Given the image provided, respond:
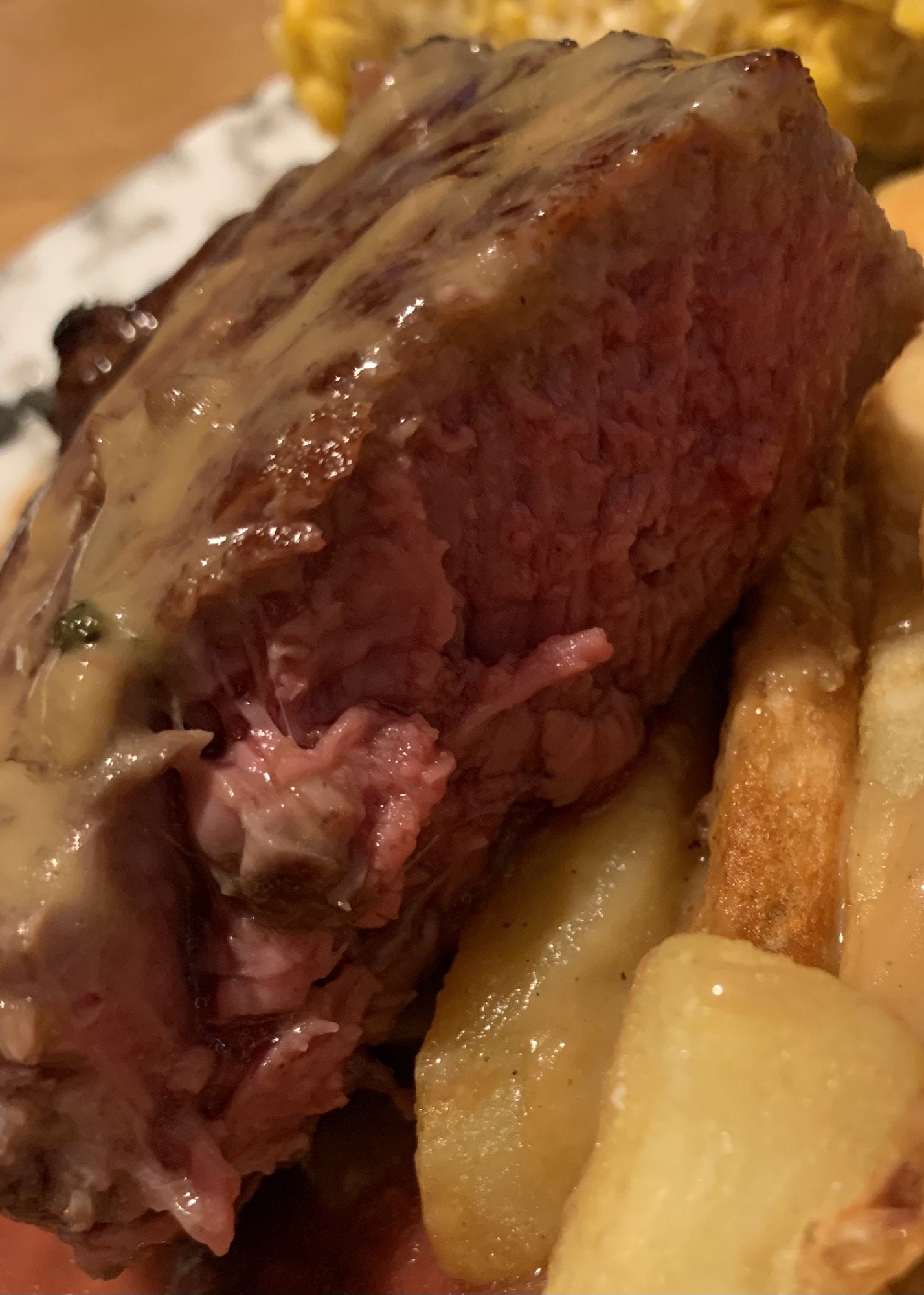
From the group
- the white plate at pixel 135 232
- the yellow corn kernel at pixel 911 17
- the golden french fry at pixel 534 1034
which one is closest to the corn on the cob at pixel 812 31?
the yellow corn kernel at pixel 911 17

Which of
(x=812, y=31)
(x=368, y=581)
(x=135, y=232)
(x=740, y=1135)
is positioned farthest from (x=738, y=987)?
(x=135, y=232)

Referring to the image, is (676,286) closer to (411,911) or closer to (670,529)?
(670,529)

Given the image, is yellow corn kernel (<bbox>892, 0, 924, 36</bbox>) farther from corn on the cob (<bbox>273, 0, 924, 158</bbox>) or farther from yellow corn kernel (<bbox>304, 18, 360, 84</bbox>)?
yellow corn kernel (<bbox>304, 18, 360, 84</bbox>)

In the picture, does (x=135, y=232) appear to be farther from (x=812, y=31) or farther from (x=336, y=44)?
(x=812, y=31)

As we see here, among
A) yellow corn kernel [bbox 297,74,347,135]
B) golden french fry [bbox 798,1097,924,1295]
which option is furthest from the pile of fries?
yellow corn kernel [bbox 297,74,347,135]

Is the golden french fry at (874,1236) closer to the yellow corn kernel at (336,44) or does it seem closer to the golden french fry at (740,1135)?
the golden french fry at (740,1135)

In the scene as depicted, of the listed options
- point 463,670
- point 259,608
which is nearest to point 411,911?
point 463,670

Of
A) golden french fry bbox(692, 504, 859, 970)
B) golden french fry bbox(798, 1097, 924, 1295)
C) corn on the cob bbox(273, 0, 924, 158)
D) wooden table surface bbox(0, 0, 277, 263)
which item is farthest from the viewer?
wooden table surface bbox(0, 0, 277, 263)
